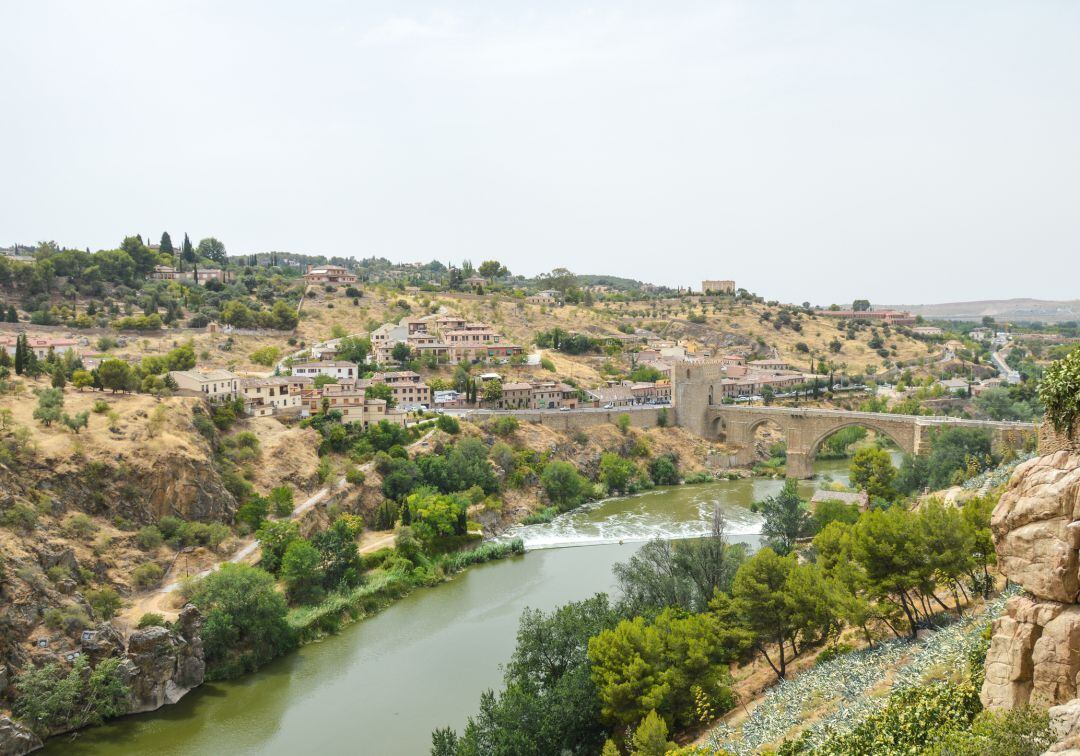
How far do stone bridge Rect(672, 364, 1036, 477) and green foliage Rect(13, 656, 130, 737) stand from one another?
33266mm

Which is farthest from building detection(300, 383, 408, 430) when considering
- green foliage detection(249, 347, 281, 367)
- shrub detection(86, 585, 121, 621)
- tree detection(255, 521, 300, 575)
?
shrub detection(86, 585, 121, 621)

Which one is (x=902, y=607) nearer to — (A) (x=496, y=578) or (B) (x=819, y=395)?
(A) (x=496, y=578)

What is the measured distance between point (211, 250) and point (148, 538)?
5249 cm

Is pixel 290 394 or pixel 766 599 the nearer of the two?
pixel 766 599

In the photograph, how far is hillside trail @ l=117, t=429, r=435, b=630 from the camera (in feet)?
66.2

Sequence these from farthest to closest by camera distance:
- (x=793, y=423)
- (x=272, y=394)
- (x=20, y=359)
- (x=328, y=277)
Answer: (x=328, y=277), (x=793, y=423), (x=272, y=394), (x=20, y=359)

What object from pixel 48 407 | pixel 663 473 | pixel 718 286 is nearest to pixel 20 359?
pixel 48 407

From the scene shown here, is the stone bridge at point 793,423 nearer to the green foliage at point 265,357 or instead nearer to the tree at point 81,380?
the green foliage at point 265,357

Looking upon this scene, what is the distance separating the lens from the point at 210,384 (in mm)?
31203

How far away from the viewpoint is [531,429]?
39625mm

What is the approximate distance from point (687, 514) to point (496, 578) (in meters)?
11.5

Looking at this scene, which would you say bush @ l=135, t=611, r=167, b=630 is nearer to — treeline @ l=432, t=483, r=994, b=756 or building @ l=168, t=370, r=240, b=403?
treeline @ l=432, t=483, r=994, b=756

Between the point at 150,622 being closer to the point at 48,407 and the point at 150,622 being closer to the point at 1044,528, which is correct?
the point at 48,407

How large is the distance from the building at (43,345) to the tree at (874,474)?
35889mm
